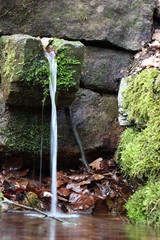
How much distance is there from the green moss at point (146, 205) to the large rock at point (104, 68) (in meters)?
1.82

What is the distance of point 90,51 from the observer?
526 cm

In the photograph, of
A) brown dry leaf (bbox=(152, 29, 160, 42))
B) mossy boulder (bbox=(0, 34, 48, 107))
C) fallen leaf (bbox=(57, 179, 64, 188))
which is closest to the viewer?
mossy boulder (bbox=(0, 34, 48, 107))

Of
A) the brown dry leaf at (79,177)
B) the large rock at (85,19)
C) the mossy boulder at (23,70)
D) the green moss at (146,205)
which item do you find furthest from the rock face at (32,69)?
the green moss at (146,205)

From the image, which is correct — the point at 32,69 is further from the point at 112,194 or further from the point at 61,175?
the point at 112,194

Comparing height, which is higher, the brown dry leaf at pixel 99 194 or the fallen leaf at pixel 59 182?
the fallen leaf at pixel 59 182

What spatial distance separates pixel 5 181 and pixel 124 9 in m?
3.07

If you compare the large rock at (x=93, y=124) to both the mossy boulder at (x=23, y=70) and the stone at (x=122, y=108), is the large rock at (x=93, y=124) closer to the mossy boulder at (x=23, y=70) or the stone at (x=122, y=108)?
the stone at (x=122, y=108)

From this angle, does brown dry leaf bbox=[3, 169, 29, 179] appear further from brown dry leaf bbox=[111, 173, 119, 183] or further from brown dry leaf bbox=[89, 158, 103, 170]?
brown dry leaf bbox=[111, 173, 119, 183]

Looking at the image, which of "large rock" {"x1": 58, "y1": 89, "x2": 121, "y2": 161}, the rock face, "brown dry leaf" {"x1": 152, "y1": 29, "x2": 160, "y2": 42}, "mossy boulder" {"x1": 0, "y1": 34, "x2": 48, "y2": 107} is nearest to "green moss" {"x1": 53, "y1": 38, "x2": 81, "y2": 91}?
the rock face

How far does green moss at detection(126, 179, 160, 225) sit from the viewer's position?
358 cm

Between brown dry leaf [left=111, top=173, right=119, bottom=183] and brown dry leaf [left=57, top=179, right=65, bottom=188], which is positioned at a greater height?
brown dry leaf [left=111, top=173, right=119, bottom=183]

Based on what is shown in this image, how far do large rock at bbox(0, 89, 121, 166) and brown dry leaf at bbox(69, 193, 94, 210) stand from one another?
0.81 m

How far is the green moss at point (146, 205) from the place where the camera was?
3.58 m

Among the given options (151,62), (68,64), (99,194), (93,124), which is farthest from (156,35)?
(99,194)
